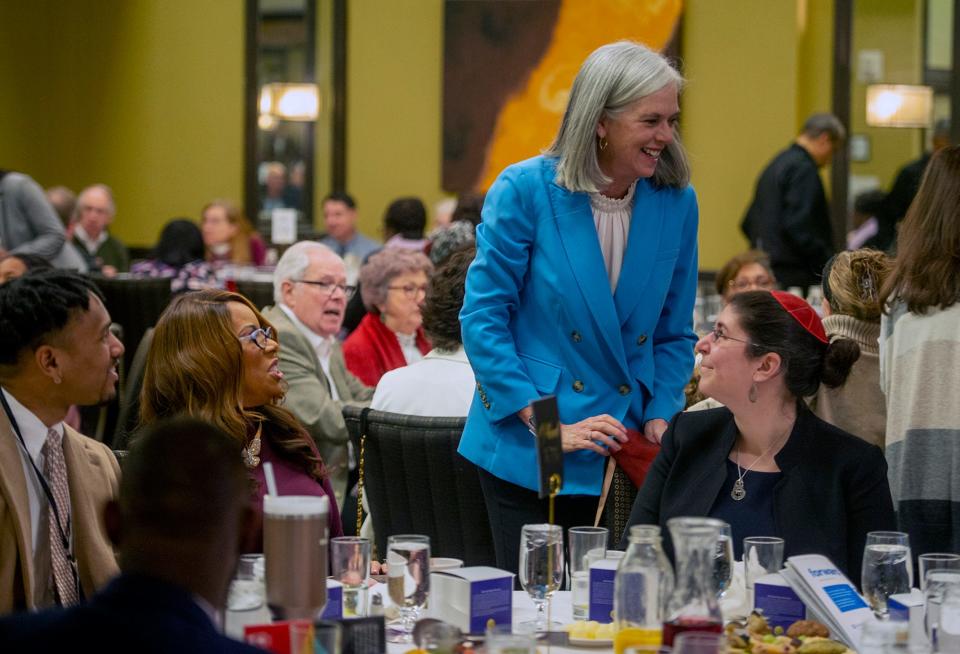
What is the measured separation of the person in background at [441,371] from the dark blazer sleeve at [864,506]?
1.31m

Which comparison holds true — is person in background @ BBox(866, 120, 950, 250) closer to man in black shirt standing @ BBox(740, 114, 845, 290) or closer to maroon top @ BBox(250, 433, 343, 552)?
man in black shirt standing @ BBox(740, 114, 845, 290)

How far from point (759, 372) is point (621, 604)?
1.06 m

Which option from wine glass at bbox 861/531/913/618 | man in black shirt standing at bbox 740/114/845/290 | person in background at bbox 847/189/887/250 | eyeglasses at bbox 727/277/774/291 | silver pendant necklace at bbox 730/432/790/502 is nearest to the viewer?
wine glass at bbox 861/531/913/618

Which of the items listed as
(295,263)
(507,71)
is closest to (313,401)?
(295,263)

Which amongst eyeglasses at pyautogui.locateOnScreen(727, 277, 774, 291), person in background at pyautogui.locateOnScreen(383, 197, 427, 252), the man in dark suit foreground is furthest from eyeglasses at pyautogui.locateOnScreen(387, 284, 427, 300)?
the man in dark suit foreground

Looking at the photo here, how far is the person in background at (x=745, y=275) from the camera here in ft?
19.6

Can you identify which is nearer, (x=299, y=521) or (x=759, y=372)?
(x=299, y=521)

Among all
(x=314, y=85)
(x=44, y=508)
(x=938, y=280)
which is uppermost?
(x=314, y=85)

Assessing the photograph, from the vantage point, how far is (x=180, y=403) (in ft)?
10.1

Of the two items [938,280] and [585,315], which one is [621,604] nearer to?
[585,315]

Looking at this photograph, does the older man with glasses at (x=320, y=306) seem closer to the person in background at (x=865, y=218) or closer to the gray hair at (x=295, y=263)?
the gray hair at (x=295, y=263)

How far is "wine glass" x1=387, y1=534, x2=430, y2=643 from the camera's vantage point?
7.75 ft

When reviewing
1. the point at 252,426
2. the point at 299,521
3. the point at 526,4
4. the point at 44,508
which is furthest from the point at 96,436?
the point at 526,4

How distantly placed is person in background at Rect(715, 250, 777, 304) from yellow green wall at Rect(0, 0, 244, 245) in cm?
601
